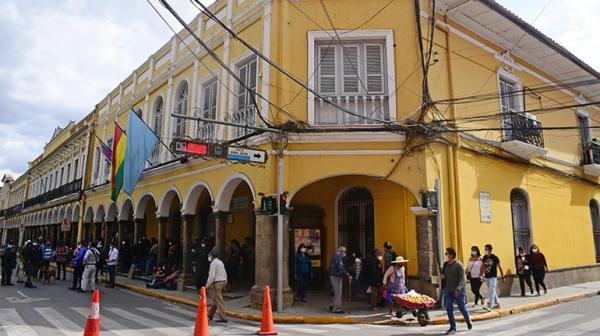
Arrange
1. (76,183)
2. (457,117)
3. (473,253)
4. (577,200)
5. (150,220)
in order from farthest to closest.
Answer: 1. (76,183)
2. (150,220)
3. (577,200)
4. (457,117)
5. (473,253)

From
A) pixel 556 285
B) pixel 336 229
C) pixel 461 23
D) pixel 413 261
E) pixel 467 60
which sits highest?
pixel 461 23

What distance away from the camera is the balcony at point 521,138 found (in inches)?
524

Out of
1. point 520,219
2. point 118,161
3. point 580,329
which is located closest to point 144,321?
point 580,329

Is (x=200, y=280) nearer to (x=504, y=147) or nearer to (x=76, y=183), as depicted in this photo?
(x=504, y=147)

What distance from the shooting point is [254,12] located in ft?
42.3

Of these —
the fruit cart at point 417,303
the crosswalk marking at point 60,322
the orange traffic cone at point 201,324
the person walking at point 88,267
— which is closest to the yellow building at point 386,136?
the fruit cart at point 417,303

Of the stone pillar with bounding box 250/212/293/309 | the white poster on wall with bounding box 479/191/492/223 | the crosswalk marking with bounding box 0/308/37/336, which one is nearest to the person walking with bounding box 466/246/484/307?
the white poster on wall with bounding box 479/191/492/223

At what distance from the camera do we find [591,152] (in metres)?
17.3

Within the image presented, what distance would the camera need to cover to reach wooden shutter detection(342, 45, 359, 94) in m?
12.0

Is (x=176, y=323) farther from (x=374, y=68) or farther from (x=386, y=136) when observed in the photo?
(x=374, y=68)

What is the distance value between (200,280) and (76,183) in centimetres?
1931

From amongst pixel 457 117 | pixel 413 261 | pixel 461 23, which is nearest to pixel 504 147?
pixel 457 117

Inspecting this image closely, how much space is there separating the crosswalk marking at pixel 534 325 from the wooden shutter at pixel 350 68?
6.71 meters

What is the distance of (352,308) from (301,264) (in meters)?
1.81
